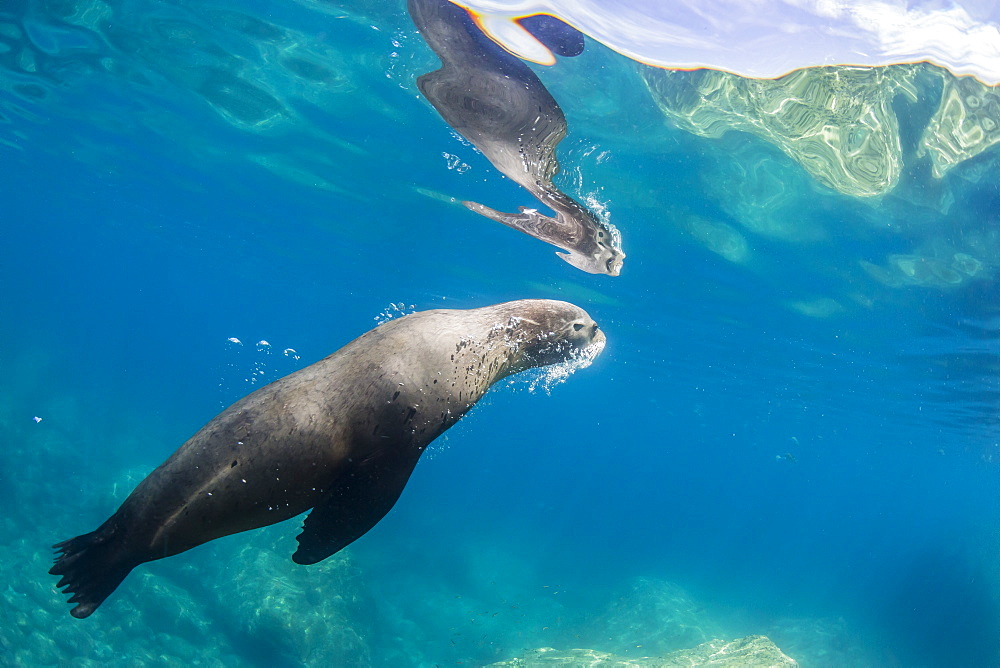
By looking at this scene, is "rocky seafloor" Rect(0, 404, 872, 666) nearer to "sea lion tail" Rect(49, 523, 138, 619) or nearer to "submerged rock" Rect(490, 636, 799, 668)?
"submerged rock" Rect(490, 636, 799, 668)

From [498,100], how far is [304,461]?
19.6 ft

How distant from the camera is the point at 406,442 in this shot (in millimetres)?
3209

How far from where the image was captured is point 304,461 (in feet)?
9.84

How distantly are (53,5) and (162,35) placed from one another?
1.84 meters

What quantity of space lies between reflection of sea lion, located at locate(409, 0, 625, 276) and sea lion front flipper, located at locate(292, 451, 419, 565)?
543cm

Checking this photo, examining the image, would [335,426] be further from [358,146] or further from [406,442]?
[358,146]

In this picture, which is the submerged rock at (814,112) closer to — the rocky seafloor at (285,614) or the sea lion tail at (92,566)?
the sea lion tail at (92,566)

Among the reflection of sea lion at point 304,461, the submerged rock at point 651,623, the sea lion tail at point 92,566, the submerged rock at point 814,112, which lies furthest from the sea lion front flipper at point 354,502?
the submerged rock at point 651,623

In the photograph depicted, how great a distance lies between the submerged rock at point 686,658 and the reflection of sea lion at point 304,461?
868 centimetres

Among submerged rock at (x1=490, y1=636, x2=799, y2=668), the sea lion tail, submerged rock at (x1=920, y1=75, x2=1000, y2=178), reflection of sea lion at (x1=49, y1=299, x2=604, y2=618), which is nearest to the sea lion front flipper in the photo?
reflection of sea lion at (x1=49, y1=299, x2=604, y2=618)

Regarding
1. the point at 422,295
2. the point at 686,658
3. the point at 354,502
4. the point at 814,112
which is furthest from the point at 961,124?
the point at 422,295

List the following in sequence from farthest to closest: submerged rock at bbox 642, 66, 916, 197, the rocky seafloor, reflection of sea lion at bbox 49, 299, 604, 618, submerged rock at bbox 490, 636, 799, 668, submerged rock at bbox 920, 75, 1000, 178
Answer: submerged rock at bbox 490, 636, 799, 668 → the rocky seafloor → submerged rock at bbox 642, 66, 916, 197 → submerged rock at bbox 920, 75, 1000, 178 → reflection of sea lion at bbox 49, 299, 604, 618

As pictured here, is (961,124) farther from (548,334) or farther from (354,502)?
(354,502)

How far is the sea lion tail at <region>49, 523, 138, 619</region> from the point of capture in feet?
9.78
